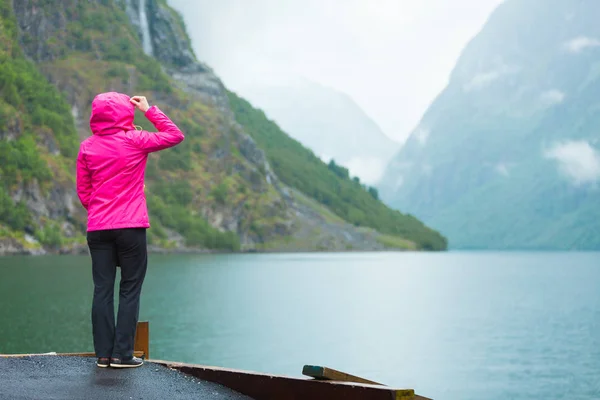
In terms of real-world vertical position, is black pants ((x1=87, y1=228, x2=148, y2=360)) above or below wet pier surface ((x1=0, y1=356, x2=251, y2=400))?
above

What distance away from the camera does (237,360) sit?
47656 millimetres

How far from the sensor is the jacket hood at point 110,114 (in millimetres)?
10977

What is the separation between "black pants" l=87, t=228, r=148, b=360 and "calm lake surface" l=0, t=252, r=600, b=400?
31023mm

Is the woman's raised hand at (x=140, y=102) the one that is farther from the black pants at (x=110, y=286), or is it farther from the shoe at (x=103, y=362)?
the shoe at (x=103, y=362)

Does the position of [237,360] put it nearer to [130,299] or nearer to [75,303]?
[75,303]

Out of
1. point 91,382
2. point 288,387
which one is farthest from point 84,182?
point 288,387

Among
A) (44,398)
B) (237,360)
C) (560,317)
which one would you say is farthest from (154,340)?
(44,398)

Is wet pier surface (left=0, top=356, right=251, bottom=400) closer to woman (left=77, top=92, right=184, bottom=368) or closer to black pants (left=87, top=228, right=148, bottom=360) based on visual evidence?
black pants (left=87, top=228, right=148, bottom=360)

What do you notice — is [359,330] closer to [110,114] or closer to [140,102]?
[140,102]

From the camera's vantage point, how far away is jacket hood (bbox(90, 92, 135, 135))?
36.0 ft

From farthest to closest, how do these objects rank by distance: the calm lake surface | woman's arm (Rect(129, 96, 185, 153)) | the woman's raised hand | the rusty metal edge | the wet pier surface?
1. the calm lake surface
2. the woman's raised hand
3. woman's arm (Rect(129, 96, 185, 153))
4. the wet pier surface
5. the rusty metal edge

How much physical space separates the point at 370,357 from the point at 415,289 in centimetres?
6602

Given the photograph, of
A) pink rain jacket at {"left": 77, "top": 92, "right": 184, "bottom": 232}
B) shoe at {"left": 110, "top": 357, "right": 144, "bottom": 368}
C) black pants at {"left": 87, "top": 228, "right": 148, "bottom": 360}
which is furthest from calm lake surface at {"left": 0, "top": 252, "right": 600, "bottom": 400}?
pink rain jacket at {"left": 77, "top": 92, "right": 184, "bottom": 232}

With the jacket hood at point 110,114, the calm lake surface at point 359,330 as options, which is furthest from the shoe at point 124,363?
the calm lake surface at point 359,330
